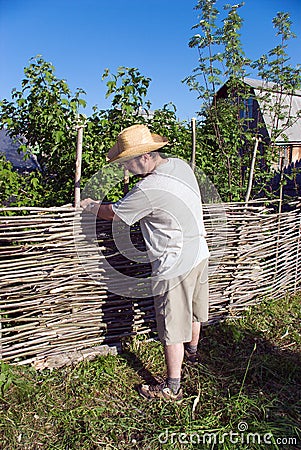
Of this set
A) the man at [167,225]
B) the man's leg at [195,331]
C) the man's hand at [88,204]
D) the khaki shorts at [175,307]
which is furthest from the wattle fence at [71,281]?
the khaki shorts at [175,307]

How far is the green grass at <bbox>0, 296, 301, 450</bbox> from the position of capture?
7.14 feet

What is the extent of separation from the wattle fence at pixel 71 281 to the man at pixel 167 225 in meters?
0.41

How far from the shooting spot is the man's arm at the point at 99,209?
2.48 meters

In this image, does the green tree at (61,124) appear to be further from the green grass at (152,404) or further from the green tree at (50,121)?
the green grass at (152,404)

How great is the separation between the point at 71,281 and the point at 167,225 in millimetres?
929

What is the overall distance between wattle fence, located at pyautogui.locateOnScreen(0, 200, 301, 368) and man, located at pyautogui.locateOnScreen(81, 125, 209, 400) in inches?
16.2

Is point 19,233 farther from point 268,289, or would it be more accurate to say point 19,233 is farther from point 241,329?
point 268,289

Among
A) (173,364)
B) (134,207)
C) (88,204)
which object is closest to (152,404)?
(173,364)

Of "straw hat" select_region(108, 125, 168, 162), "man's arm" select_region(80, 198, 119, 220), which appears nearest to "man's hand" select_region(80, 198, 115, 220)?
"man's arm" select_region(80, 198, 119, 220)

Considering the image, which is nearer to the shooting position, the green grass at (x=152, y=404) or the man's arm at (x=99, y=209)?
the green grass at (x=152, y=404)

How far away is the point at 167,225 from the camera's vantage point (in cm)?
238

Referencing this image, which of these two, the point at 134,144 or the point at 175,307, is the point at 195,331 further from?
the point at 134,144

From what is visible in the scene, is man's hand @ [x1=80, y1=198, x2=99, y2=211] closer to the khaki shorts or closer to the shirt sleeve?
the shirt sleeve

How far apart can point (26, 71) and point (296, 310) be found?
135 inches
